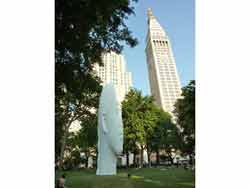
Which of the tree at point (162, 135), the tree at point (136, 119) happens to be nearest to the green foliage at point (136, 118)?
→ the tree at point (136, 119)

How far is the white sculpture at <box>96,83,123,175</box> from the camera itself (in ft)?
16.9

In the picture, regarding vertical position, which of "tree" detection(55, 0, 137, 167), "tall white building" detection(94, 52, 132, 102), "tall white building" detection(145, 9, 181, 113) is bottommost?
"tree" detection(55, 0, 137, 167)

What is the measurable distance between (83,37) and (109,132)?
1.44 metres

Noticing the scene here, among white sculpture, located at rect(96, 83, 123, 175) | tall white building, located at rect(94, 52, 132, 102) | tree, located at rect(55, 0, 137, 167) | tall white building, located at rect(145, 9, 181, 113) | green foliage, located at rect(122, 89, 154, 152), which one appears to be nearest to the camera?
tree, located at rect(55, 0, 137, 167)

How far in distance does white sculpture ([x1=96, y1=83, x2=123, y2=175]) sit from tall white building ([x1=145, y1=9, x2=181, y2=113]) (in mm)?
34158

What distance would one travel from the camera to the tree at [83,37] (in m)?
5.05

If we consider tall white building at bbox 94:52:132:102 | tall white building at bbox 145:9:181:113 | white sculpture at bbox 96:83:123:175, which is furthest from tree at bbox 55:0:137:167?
tall white building at bbox 145:9:181:113

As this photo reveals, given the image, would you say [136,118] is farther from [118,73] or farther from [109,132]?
[109,132]

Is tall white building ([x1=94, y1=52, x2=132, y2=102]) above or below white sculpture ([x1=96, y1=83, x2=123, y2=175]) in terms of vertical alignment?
A: above

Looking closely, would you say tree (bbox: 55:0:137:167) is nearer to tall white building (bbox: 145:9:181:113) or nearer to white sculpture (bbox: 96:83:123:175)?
white sculpture (bbox: 96:83:123:175)
